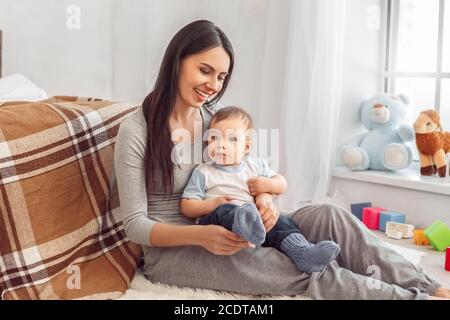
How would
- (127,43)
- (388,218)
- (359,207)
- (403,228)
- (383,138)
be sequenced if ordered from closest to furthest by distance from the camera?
(403,228) → (388,218) → (359,207) → (383,138) → (127,43)

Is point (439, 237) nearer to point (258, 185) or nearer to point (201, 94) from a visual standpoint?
point (258, 185)

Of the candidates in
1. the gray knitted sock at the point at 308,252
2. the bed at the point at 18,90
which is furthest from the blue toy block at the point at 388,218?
the bed at the point at 18,90

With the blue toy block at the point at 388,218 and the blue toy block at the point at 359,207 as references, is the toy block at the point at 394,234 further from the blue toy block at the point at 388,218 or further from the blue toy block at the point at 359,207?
the blue toy block at the point at 359,207

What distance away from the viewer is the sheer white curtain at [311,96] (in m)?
2.46

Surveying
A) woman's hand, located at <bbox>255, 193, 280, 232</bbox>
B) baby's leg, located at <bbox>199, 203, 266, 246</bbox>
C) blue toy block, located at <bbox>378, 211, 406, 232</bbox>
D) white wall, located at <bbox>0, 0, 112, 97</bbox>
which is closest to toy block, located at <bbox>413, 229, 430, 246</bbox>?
blue toy block, located at <bbox>378, 211, 406, 232</bbox>

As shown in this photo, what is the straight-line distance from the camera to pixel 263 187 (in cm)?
136

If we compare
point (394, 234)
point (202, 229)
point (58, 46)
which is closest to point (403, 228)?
point (394, 234)

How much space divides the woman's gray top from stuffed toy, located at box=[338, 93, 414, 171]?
1.32 metres

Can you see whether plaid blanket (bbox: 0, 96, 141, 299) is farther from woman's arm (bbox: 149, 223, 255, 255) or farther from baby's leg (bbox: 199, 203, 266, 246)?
baby's leg (bbox: 199, 203, 266, 246)

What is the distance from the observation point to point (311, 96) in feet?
8.21

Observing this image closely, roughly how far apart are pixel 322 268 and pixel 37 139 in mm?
761

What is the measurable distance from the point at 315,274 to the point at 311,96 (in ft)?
4.51

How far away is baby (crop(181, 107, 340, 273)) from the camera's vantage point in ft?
4.21
